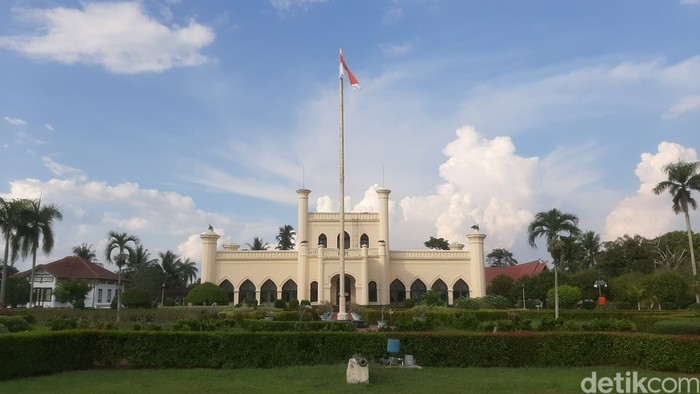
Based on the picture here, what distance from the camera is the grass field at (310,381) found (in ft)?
36.9

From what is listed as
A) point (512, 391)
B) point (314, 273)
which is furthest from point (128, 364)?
point (314, 273)

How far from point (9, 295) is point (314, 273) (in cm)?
2492

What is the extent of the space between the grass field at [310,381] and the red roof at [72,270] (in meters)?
38.4

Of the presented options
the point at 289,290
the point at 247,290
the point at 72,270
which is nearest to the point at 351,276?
the point at 289,290

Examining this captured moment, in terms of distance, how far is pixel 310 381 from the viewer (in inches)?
477

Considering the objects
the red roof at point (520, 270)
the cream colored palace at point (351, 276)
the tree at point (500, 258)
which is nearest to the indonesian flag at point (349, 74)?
the cream colored palace at point (351, 276)

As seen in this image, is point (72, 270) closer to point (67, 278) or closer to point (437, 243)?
point (67, 278)

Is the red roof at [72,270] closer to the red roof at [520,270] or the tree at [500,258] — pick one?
the red roof at [520,270]

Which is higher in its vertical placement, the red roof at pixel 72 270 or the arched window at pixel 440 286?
the red roof at pixel 72 270

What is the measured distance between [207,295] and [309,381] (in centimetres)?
3214

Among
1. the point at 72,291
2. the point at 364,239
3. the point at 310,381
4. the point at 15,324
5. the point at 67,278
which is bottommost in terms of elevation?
the point at 310,381

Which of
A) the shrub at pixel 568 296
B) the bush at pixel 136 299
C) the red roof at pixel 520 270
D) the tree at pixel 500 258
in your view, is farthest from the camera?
the tree at pixel 500 258

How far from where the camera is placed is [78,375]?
42.9 feet

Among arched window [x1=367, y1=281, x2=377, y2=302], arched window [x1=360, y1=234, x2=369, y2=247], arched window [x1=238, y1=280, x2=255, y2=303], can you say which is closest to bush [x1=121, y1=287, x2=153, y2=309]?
arched window [x1=238, y1=280, x2=255, y2=303]
